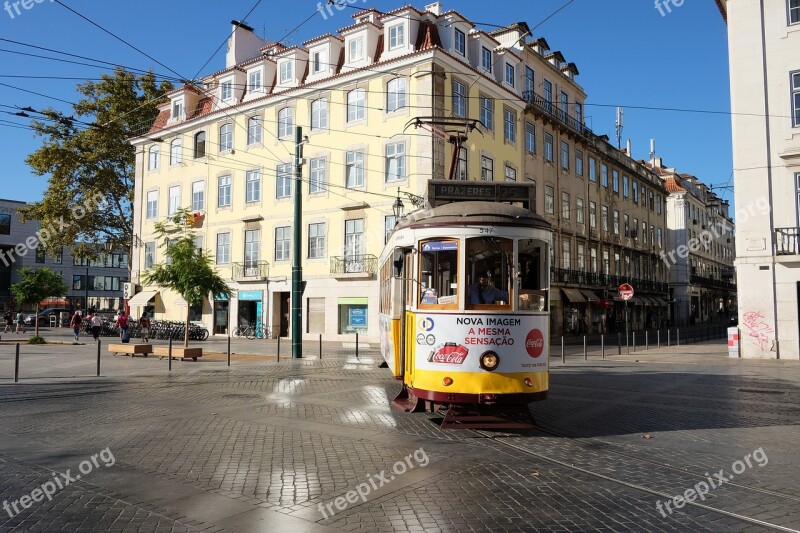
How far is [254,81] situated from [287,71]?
2757mm

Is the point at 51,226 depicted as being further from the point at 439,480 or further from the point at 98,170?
the point at 439,480

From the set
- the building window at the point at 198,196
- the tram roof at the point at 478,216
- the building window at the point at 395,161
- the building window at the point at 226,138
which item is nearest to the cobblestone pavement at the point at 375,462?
the tram roof at the point at 478,216

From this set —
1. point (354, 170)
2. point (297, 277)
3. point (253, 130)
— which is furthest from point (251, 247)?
point (297, 277)

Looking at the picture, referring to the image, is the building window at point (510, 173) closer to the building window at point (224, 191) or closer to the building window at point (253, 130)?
the building window at point (253, 130)

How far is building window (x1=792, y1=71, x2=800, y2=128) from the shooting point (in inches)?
840

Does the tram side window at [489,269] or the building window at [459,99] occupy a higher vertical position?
the building window at [459,99]

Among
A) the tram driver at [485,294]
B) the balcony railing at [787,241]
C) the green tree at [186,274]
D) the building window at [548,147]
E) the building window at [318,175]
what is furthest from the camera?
the building window at [548,147]

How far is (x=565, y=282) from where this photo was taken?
38.8 m

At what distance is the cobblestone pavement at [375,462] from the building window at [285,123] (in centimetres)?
2381

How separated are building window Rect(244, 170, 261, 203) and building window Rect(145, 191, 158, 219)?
9748 mm

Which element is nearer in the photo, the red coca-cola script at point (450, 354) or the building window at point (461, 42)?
the red coca-cola script at point (450, 354)

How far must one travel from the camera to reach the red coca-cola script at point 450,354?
27.3ft

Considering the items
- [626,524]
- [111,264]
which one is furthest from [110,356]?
[111,264]

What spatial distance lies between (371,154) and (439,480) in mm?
26500
